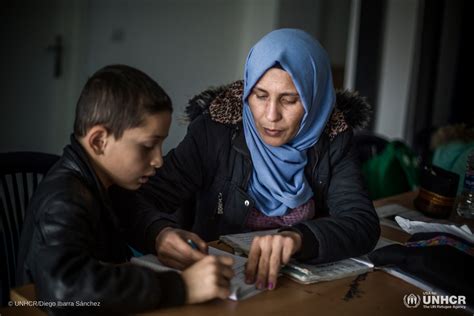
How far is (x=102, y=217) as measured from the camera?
1218 millimetres

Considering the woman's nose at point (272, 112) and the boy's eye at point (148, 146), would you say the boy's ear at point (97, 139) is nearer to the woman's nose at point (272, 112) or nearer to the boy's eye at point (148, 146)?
the boy's eye at point (148, 146)

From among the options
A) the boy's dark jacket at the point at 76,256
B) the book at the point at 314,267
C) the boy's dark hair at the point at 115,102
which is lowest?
the book at the point at 314,267

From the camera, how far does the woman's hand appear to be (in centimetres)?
124

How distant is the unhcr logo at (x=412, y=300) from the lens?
1256mm

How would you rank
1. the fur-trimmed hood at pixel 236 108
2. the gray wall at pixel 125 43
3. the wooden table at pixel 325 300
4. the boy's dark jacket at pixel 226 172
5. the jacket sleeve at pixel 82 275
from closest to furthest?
the jacket sleeve at pixel 82 275
the wooden table at pixel 325 300
the boy's dark jacket at pixel 226 172
the fur-trimmed hood at pixel 236 108
the gray wall at pixel 125 43

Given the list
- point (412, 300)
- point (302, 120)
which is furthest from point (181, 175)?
point (412, 300)

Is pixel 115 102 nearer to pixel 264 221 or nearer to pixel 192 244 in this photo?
pixel 192 244

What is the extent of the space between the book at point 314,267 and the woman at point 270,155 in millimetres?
95

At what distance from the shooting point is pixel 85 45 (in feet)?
12.6

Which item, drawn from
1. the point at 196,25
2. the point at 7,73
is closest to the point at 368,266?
the point at 7,73

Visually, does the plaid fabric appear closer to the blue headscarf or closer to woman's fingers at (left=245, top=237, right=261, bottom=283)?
the blue headscarf

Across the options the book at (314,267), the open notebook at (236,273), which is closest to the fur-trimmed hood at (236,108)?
the book at (314,267)

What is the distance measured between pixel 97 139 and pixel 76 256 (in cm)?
28

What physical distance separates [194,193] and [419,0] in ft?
12.8
